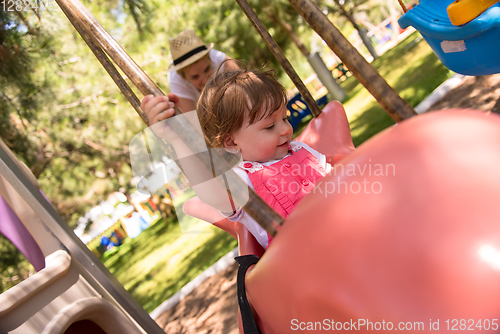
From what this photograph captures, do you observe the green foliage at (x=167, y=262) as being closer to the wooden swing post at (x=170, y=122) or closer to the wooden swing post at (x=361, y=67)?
the wooden swing post at (x=170, y=122)

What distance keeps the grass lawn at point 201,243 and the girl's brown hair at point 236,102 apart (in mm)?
1918

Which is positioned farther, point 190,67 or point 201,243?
point 201,243

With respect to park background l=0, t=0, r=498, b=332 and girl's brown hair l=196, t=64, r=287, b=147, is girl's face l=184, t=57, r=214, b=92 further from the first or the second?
girl's brown hair l=196, t=64, r=287, b=147

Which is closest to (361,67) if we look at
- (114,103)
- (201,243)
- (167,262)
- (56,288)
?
(56,288)

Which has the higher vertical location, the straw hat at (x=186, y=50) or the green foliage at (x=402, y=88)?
the straw hat at (x=186, y=50)

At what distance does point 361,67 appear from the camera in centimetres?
86

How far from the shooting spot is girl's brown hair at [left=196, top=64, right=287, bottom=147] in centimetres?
129

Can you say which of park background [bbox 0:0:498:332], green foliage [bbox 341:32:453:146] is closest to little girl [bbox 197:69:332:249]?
park background [bbox 0:0:498:332]

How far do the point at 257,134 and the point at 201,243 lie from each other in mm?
3734

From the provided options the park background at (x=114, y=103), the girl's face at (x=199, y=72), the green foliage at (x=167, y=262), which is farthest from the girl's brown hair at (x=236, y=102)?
the green foliage at (x=167, y=262)

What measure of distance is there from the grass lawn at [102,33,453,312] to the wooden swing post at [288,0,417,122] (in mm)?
2472

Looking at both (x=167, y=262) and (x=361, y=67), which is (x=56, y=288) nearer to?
(x=361, y=67)

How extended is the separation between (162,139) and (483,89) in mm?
3421

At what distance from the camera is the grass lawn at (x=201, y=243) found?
13.6 ft
